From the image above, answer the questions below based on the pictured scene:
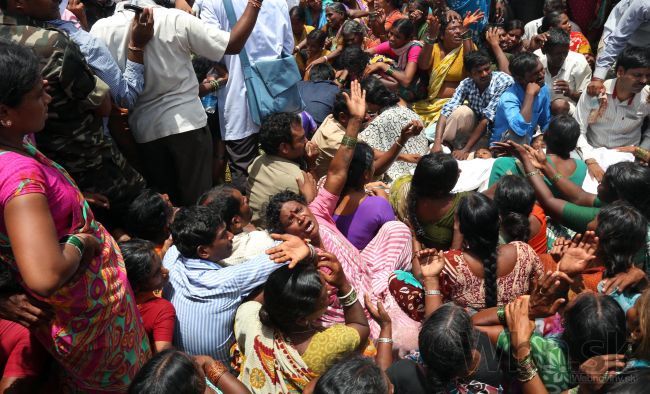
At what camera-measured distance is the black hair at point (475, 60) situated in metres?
5.21

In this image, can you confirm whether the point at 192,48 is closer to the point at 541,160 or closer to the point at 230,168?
the point at 230,168

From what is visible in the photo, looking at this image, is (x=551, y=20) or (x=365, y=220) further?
(x=551, y=20)

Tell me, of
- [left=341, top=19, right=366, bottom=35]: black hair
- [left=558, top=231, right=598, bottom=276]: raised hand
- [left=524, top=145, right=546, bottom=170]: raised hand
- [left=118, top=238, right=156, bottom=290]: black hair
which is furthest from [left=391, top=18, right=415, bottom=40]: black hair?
[left=118, top=238, right=156, bottom=290]: black hair

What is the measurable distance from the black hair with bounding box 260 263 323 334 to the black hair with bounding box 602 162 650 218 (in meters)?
1.90

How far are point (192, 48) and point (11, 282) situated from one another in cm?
186

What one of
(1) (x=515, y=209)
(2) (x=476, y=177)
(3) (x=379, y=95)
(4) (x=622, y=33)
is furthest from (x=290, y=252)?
(4) (x=622, y=33)

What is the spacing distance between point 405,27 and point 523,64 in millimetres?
1603

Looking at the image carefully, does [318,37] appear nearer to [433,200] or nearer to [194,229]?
[433,200]

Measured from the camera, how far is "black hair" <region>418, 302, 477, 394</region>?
2033 mm

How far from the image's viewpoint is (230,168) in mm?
4383

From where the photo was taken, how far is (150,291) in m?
2.63

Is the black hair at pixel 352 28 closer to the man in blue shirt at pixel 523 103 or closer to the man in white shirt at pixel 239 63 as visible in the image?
the man in blue shirt at pixel 523 103

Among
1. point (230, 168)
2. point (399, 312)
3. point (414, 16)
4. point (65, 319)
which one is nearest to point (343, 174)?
point (399, 312)

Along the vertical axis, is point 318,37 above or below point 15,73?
below
